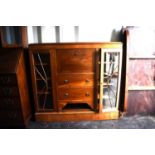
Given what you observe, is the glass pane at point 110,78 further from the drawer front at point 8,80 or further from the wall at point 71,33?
the drawer front at point 8,80

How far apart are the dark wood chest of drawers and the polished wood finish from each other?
0.18 meters

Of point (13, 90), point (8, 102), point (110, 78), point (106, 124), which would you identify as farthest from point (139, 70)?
point (8, 102)

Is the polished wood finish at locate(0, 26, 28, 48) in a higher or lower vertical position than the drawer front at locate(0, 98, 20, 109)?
higher

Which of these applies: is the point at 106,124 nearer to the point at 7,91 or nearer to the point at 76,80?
the point at 76,80

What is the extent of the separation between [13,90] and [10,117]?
386mm

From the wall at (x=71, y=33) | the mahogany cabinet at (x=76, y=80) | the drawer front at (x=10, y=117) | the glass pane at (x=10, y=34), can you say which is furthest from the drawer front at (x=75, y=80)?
the glass pane at (x=10, y=34)

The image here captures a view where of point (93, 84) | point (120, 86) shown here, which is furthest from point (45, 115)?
point (120, 86)

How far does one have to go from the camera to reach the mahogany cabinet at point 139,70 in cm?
222

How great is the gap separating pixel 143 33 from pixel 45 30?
1315 millimetres

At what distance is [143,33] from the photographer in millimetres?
2209

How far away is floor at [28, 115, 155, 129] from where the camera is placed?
2.29m

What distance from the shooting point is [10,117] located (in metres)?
2.19

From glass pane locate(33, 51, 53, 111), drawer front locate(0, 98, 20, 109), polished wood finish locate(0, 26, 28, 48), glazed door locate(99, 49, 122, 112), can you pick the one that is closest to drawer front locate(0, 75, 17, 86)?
drawer front locate(0, 98, 20, 109)

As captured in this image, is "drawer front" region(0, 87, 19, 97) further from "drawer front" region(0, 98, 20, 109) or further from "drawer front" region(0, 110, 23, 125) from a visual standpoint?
"drawer front" region(0, 110, 23, 125)
